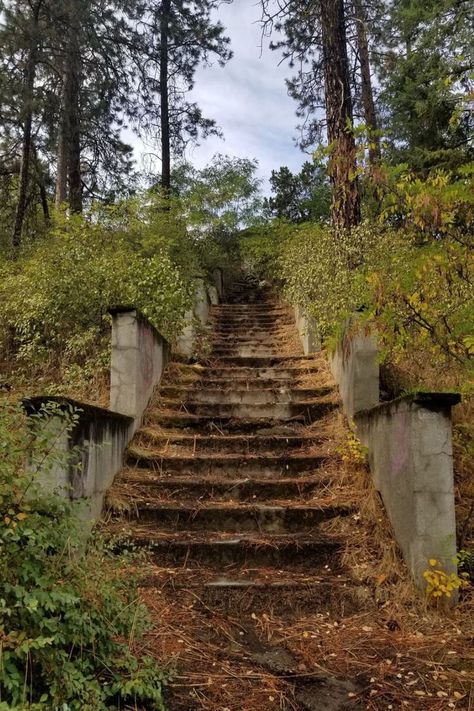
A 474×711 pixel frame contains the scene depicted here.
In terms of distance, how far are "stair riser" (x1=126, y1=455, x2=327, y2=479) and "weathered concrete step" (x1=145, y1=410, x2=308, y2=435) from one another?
68cm

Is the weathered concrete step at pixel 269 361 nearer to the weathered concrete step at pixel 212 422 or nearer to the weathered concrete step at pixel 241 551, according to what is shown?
the weathered concrete step at pixel 212 422

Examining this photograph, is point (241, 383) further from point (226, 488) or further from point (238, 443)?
point (226, 488)

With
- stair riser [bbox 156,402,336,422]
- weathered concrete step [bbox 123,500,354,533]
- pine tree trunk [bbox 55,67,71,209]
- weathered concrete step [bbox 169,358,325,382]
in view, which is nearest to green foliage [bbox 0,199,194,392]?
weathered concrete step [bbox 169,358,325,382]

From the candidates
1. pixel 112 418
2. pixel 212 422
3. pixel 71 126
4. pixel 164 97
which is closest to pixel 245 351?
pixel 212 422

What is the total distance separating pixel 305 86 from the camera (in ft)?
32.2

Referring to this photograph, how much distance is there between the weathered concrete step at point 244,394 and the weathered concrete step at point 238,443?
31.9 inches

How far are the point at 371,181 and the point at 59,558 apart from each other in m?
2.83

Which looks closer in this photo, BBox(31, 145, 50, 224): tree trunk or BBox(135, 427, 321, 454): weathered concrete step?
BBox(135, 427, 321, 454): weathered concrete step

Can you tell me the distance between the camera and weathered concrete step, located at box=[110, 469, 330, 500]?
4238mm

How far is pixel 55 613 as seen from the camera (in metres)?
1.96

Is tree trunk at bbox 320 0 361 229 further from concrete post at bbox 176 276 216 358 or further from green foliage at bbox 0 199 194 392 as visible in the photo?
green foliage at bbox 0 199 194 392

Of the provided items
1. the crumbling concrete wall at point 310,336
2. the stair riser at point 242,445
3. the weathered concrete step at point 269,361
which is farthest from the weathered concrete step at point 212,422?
the crumbling concrete wall at point 310,336

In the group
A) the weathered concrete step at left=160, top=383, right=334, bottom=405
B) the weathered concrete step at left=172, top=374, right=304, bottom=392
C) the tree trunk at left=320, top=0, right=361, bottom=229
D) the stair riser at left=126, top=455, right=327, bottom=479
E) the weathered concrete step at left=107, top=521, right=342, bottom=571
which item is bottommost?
the weathered concrete step at left=107, top=521, right=342, bottom=571

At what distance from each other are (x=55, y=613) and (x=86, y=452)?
156cm
